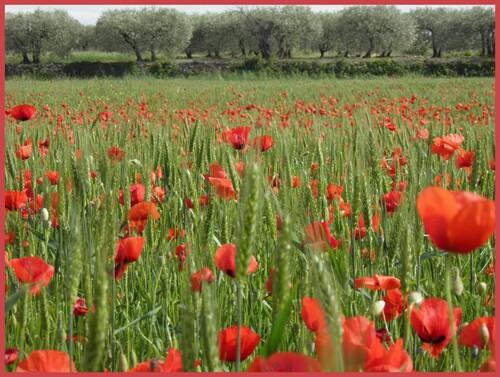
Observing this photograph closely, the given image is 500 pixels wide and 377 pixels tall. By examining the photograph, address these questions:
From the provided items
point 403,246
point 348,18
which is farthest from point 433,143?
point 348,18

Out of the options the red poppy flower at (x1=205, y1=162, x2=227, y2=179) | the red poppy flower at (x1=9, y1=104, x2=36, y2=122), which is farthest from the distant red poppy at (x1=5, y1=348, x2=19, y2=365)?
the red poppy flower at (x1=9, y1=104, x2=36, y2=122)

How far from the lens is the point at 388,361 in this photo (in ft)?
2.32

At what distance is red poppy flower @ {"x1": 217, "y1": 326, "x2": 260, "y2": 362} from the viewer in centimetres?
89

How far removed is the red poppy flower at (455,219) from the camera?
0.77m

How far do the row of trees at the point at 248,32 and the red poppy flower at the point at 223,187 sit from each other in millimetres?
39329

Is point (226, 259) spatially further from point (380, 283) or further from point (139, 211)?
point (139, 211)

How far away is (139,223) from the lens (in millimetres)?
1648

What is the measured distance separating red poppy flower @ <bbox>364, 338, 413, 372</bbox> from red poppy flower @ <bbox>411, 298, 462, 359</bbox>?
0.91 feet

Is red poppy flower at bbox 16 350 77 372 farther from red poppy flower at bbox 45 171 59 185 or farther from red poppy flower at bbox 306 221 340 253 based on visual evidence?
red poppy flower at bbox 45 171 59 185

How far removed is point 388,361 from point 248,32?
4626cm

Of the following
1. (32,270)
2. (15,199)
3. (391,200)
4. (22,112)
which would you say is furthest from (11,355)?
(22,112)

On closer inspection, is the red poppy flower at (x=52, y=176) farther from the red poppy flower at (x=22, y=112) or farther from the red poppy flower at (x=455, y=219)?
the red poppy flower at (x=455, y=219)

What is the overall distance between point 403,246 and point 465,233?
0.83ft

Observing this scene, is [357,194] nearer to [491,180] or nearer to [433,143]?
[433,143]
